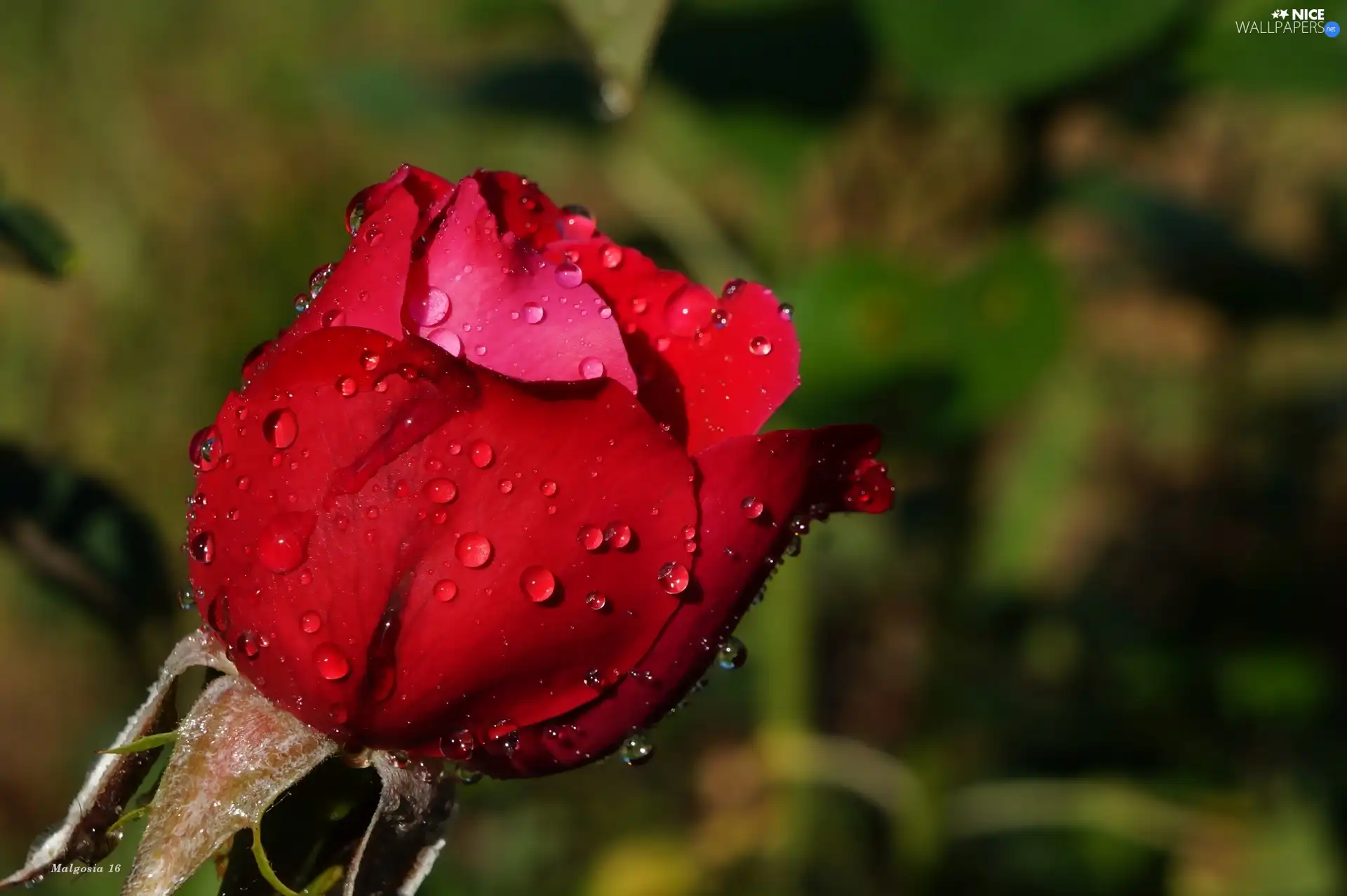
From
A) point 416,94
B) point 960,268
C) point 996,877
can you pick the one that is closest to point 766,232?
point 960,268

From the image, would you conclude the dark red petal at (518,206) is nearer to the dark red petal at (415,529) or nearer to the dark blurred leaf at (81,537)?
the dark red petal at (415,529)

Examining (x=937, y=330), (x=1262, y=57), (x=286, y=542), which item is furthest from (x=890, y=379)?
(x=286, y=542)

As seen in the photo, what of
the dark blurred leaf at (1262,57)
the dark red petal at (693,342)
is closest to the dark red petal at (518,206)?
the dark red petal at (693,342)

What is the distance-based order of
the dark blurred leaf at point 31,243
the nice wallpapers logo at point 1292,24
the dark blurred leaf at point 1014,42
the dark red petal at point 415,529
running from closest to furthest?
the dark red petal at point 415,529, the dark blurred leaf at point 31,243, the dark blurred leaf at point 1014,42, the nice wallpapers logo at point 1292,24

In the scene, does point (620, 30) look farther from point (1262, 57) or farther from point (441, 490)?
point (1262, 57)

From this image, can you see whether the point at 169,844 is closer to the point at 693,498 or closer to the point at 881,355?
the point at 693,498
